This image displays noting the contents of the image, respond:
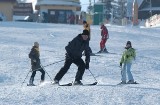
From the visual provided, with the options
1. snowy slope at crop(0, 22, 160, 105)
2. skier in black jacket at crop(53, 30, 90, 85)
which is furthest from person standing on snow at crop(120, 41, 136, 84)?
skier in black jacket at crop(53, 30, 90, 85)

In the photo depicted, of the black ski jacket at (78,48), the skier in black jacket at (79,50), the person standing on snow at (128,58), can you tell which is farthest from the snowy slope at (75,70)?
the black ski jacket at (78,48)

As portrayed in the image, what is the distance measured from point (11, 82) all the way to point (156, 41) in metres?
16.9

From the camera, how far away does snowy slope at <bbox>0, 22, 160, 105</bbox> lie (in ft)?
37.0

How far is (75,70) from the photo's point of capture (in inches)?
755

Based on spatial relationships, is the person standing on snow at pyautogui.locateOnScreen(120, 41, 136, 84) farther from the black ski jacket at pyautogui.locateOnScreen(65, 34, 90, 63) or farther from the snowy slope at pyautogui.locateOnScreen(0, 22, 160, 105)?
the black ski jacket at pyautogui.locateOnScreen(65, 34, 90, 63)

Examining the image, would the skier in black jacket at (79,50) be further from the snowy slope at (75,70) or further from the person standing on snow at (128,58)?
the person standing on snow at (128,58)

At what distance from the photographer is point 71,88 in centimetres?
1242

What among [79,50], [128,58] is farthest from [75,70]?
[79,50]

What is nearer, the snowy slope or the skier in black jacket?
the snowy slope

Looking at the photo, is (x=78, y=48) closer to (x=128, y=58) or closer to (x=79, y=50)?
(x=79, y=50)

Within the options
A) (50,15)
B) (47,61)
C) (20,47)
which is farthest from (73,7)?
(47,61)

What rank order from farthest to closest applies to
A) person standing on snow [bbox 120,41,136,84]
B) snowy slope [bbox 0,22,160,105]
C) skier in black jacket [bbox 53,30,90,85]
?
person standing on snow [bbox 120,41,136,84] → skier in black jacket [bbox 53,30,90,85] → snowy slope [bbox 0,22,160,105]

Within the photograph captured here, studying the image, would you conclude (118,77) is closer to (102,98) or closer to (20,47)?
(102,98)

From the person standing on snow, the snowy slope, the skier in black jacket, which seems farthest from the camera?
the person standing on snow
